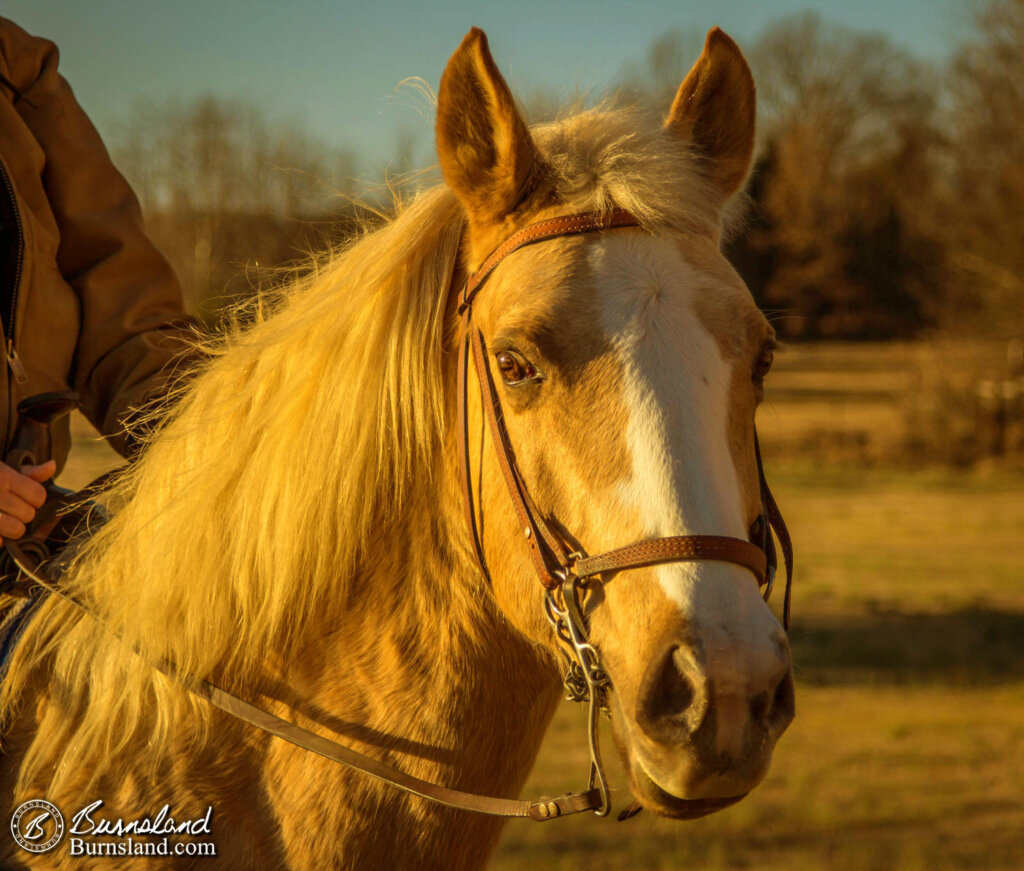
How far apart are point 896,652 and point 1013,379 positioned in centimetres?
1344

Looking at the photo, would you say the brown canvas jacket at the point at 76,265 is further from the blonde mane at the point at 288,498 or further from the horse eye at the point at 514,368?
the horse eye at the point at 514,368

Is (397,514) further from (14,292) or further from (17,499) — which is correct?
(14,292)

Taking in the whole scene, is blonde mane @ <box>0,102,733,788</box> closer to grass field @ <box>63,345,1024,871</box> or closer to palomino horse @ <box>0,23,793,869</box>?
palomino horse @ <box>0,23,793,869</box>

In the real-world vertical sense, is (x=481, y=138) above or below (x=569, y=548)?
above

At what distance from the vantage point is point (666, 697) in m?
1.59

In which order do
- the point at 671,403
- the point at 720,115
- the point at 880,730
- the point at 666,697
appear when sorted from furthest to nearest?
the point at 880,730 → the point at 720,115 → the point at 671,403 → the point at 666,697

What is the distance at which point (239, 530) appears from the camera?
205 centimetres

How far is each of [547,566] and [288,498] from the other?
2.01 ft

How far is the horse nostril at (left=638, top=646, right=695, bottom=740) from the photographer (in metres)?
1.57

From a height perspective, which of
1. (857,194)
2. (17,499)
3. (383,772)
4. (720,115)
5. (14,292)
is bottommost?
(857,194)

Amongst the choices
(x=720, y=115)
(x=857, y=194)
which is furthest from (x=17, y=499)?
(x=857, y=194)

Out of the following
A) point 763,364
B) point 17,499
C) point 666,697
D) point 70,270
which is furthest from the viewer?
point 70,270

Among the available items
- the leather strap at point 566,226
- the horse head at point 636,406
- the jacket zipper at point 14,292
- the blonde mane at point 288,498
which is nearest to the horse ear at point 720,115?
the horse head at point 636,406

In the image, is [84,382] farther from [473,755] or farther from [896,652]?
[896,652]
